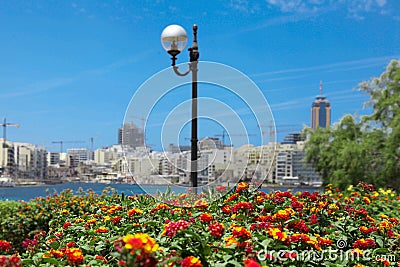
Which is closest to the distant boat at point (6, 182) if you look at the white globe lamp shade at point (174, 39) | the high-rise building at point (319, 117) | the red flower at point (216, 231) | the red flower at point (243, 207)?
the high-rise building at point (319, 117)

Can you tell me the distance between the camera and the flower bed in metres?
1.75

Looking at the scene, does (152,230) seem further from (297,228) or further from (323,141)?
(323,141)

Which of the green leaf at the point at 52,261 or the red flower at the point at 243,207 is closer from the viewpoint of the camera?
the green leaf at the point at 52,261

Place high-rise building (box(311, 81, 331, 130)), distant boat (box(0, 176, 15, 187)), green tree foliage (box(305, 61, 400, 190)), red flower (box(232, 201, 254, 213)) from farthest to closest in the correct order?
high-rise building (box(311, 81, 331, 130)), distant boat (box(0, 176, 15, 187)), green tree foliage (box(305, 61, 400, 190)), red flower (box(232, 201, 254, 213))

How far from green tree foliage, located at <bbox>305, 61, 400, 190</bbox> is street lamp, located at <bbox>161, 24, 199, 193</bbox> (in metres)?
9.89

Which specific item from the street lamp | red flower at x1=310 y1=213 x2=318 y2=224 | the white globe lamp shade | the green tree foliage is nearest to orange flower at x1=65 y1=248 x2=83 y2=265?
red flower at x1=310 y1=213 x2=318 y2=224

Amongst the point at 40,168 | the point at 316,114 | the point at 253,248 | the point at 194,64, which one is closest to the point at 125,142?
the point at 194,64

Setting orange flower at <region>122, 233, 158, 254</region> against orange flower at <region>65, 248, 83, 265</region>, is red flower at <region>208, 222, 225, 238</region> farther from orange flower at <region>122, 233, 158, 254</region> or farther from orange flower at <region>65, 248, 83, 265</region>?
orange flower at <region>122, 233, 158, 254</region>

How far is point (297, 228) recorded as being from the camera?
7.61ft

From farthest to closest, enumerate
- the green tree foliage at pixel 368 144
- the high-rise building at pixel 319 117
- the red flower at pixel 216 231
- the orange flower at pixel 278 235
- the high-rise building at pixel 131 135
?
the high-rise building at pixel 319 117, the green tree foliage at pixel 368 144, the high-rise building at pixel 131 135, the red flower at pixel 216 231, the orange flower at pixel 278 235

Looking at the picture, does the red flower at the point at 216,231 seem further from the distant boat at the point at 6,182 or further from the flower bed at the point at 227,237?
the distant boat at the point at 6,182

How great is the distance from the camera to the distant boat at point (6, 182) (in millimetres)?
15371

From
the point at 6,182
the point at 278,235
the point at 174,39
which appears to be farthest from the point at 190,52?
the point at 6,182

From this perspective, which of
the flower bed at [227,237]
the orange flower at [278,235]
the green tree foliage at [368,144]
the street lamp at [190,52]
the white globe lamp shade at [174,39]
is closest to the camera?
the flower bed at [227,237]
